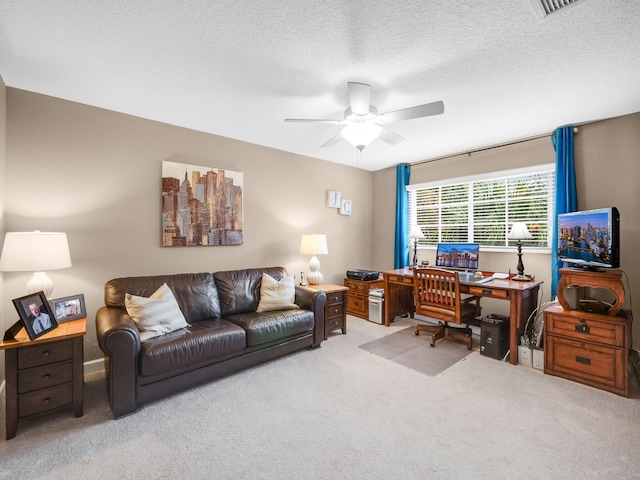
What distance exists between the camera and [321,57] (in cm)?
198

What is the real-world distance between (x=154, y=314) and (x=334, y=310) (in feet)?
6.82

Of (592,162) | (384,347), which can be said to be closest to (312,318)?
(384,347)

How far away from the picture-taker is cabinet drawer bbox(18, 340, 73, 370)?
1849 mm

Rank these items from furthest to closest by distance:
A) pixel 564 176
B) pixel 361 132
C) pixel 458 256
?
pixel 458 256, pixel 564 176, pixel 361 132

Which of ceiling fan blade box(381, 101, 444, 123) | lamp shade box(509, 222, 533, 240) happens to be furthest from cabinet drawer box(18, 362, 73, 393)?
lamp shade box(509, 222, 533, 240)

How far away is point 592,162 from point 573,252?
3.60 feet

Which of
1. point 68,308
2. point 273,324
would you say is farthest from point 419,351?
point 68,308

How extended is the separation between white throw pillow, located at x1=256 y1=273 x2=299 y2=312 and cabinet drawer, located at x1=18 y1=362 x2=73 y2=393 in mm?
1610

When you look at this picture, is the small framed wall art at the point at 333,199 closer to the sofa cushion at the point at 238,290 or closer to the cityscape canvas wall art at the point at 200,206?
the cityscape canvas wall art at the point at 200,206

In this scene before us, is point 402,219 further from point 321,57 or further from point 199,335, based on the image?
point 199,335

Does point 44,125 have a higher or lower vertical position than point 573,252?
higher

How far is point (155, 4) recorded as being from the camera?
5.11 feet

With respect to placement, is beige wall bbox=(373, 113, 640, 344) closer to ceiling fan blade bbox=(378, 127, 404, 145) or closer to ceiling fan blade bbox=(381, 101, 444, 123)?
ceiling fan blade bbox=(378, 127, 404, 145)

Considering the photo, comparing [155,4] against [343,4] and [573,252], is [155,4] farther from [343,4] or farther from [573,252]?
[573,252]
